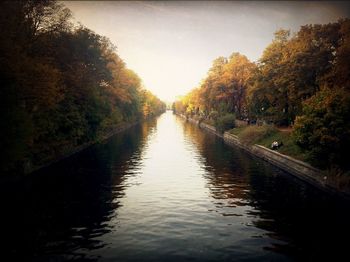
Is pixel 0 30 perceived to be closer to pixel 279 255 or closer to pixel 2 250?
pixel 2 250

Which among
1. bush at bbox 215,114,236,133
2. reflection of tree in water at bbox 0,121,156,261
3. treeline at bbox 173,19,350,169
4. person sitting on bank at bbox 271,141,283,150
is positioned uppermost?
treeline at bbox 173,19,350,169

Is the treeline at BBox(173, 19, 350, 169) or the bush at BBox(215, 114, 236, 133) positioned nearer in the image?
the treeline at BBox(173, 19, 350, 169)

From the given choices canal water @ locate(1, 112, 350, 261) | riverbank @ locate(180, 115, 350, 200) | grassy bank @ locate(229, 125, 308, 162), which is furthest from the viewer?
grassy bank @ locate(229, 125, 308, 162)

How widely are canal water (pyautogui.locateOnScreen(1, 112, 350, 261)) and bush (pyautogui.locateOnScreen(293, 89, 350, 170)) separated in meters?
3.05

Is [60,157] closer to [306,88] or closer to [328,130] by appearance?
[328,130]

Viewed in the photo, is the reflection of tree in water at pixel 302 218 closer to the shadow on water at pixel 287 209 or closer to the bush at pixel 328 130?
the shadow on water at pixel 287 209

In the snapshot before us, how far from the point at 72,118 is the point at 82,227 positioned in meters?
25.5

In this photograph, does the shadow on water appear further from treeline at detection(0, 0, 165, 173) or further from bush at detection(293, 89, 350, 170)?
treeline at detection(0, 0, 165, 173)

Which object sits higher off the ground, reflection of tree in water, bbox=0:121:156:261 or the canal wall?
the canal wall

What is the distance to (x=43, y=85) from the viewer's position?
29.4m

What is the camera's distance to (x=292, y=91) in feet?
153

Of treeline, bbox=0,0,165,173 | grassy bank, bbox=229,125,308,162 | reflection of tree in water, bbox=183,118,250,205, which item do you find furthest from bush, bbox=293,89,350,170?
treeline, bbox=0,0,165,173

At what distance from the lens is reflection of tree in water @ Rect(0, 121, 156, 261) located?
49.8 ft

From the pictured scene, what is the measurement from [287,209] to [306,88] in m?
27.4
